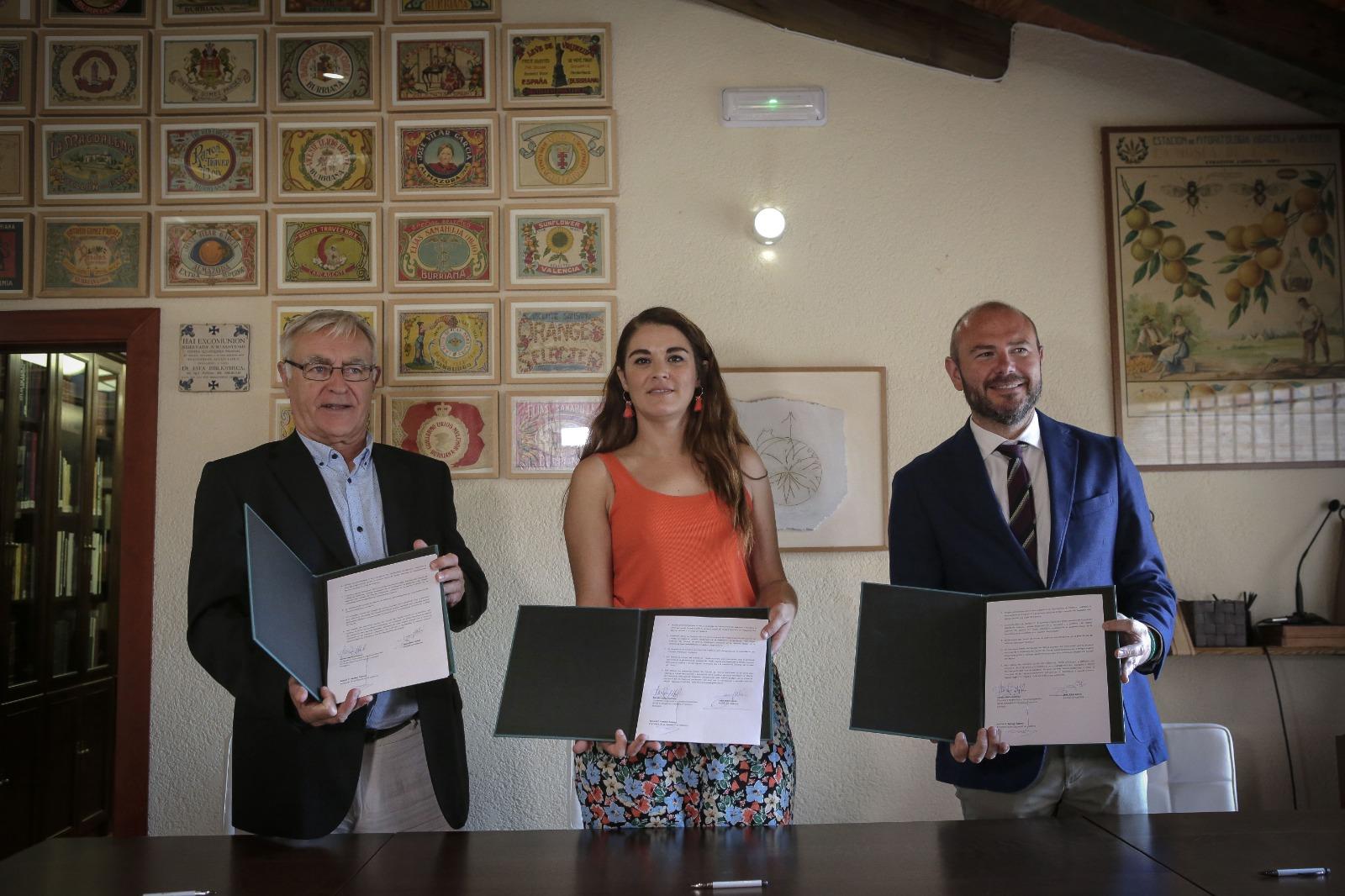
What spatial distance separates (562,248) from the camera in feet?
11.6

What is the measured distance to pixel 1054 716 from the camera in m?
1.88

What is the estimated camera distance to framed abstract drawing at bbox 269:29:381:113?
3578 mm

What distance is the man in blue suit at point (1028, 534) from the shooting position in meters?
2.07

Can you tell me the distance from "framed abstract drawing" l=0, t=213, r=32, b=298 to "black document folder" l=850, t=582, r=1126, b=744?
3.10 metres

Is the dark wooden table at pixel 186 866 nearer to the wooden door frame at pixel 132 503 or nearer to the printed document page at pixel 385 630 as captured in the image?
the printed document page at pixel 385 630

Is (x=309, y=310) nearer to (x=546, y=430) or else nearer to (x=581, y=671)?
(x=546, y=430)

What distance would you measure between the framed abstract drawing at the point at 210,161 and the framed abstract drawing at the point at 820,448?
5.82ft

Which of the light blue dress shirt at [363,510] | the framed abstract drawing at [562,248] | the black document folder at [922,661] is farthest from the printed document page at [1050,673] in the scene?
the framed abstract drawing at [562,248]

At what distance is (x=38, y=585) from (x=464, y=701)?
2593 mm

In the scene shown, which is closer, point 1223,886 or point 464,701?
point 1223,886

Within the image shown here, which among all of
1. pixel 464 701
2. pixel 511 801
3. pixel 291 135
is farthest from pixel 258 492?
pixel 291 135

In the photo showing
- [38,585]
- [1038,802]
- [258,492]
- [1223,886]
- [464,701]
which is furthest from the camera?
[38,585]

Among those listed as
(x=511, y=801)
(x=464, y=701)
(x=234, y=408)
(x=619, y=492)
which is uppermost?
(x=234, y=408)

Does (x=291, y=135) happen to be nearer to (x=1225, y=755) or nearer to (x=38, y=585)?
(x=38, y=585)
